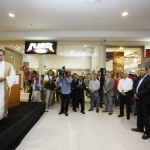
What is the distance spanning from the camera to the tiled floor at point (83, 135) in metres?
3.01

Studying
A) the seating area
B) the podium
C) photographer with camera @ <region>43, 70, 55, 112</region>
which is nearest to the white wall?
photographer with camera @ <region>43, 70, 55, 112</region>

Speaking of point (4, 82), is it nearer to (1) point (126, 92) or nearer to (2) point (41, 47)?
(1) point (126, 92)

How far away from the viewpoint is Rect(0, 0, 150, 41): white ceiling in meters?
4.43

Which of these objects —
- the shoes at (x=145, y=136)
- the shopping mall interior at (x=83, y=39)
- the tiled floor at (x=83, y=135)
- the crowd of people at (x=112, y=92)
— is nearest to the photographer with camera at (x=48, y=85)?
the crowd of people at (x=112, y=92)

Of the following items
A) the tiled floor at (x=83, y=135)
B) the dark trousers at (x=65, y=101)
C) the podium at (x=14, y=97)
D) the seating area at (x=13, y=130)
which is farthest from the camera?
the dark trousers at (x=65, y=101)

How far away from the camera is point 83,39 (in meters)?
7.12

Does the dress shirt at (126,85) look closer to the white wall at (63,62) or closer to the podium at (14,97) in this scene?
the podium at (14,97)

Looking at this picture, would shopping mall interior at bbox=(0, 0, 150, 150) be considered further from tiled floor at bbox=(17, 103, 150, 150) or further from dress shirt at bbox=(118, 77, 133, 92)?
dress shirt at bbox=(118, 77, 133, 92)

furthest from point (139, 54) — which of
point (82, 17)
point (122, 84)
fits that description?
point (82, 17)

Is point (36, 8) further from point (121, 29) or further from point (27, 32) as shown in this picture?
point (121, 29)

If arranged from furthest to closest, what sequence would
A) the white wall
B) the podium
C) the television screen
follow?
the white wall < the television screen < the podium

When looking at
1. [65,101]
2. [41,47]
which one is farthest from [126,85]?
[41,47]

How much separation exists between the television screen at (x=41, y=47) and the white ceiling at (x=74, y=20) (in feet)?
1.12

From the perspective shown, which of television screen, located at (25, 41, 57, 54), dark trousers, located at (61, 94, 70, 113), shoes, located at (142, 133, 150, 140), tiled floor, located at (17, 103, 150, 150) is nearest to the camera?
tiled floor, located at (17, 103, 150, 150)
